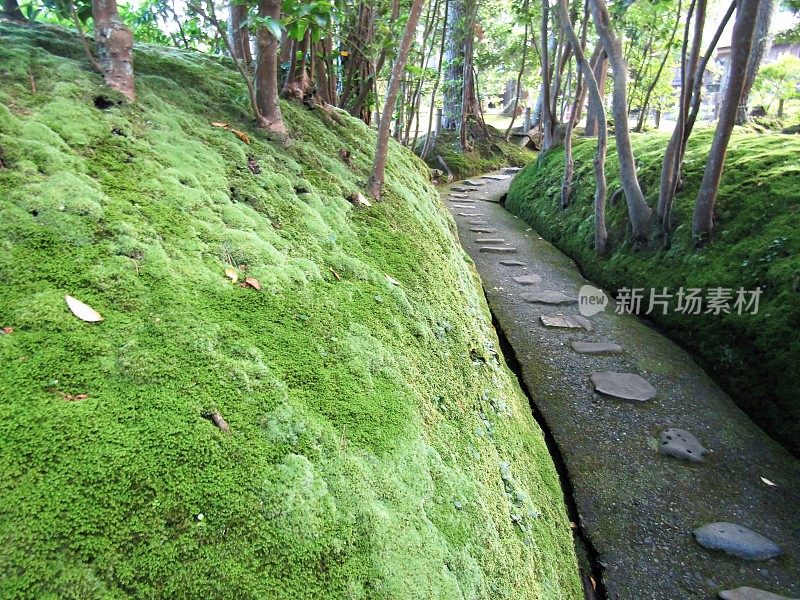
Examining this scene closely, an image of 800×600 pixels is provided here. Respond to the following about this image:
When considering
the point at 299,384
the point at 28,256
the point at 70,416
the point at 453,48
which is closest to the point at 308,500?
the point at 299,384

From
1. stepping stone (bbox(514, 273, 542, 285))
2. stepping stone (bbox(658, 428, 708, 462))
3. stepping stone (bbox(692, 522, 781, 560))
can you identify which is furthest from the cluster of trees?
stepping stone (bbox(692, 522, 781, 560))

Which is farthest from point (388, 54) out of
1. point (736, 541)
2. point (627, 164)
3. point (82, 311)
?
point (736, 541)

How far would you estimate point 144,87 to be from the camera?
3.21 metres

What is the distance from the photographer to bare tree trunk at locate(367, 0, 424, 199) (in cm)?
368

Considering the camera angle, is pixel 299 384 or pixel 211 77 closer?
pixel 299 384

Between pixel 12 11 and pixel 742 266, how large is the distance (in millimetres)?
7069

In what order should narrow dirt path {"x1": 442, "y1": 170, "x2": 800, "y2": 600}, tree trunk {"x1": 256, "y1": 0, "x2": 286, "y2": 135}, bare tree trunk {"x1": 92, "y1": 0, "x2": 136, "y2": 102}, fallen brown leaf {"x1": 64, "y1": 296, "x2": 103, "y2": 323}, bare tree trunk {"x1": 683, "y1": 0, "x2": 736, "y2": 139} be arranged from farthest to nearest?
bare tree trunk {"x1": 683, "y1": 0, "x2": 736, "y2": 139}, tree trunk {"x1": 256, "y1": 0, "x2": 286, "y2": 135}, narrow dirt path {"x1": 442, "y1": 170, "x2": 800, "y2": 600}, bare tree trunk {"x1": 92, "y1": 0, "x2": 136, "y2": 102}, fallen brown leaf {"x1": 64, "y1": 296, "x2": 103, "y2": 323}

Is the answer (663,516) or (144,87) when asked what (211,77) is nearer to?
(144,87)

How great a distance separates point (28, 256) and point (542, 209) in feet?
30.5

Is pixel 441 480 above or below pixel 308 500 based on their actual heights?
below

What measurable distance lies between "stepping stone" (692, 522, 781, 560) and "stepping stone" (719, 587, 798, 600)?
0.24 metres

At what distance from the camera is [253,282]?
2.17 meters

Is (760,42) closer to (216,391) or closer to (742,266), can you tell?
(742,266)

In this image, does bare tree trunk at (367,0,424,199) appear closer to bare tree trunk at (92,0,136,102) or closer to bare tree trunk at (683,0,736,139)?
bare tree trunk at (92,0,136,102)
